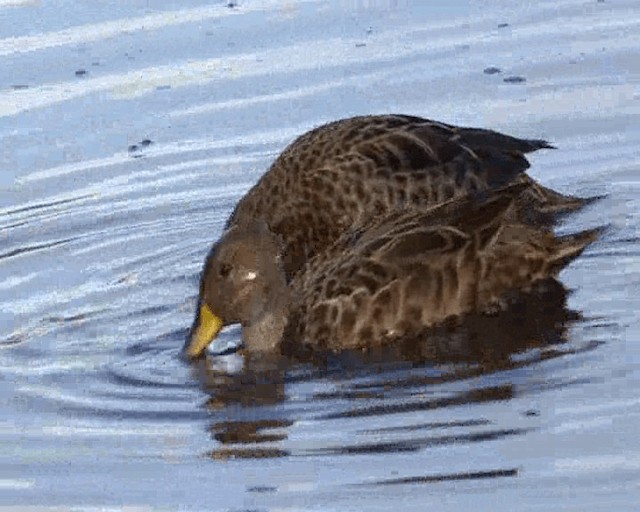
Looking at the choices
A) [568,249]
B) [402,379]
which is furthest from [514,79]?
[402,379]

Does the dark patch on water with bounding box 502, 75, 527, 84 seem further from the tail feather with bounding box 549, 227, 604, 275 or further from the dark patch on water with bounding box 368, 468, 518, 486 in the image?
the dark patch on water with bounding box 368, 468, 518, 486

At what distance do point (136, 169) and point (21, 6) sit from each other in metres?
2.95

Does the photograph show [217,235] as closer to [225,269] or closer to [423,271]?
[225,269]

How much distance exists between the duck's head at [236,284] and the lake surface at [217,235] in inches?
8.1

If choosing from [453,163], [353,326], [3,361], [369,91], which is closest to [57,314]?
[3,361]

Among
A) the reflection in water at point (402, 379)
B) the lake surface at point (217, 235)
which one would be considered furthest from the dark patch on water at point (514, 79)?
the reflection in water at point (402, 379)

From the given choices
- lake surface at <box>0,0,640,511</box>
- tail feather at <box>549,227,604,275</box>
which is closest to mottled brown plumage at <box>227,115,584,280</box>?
lake surface at <box>0,0,640,511</box>

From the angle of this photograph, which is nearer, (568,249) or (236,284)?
(236,284)

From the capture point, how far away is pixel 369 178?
12203mm

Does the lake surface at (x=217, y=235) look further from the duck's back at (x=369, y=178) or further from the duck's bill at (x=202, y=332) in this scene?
the duck's back at (x=369, y=178)

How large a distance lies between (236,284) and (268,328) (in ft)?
0.86

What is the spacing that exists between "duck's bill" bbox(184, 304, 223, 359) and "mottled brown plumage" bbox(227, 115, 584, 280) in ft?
4.10

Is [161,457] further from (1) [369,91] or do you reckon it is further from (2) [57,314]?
(1) [369,91]

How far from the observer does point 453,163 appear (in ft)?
40.2
